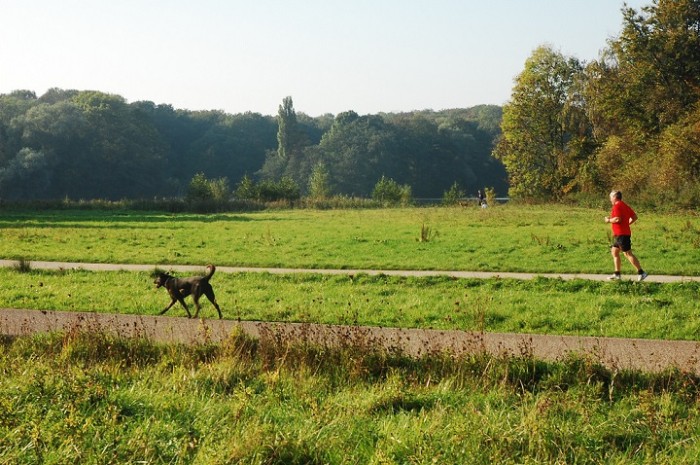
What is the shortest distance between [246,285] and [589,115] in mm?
49081

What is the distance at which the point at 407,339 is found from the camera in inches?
343

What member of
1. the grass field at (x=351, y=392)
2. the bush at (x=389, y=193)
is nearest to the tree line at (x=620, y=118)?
the bush at (x=389, y=193)

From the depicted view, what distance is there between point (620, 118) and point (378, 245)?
102 ft

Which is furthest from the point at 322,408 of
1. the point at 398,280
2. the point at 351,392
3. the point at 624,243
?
the point at 624,243

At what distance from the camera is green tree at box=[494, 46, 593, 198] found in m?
58.1

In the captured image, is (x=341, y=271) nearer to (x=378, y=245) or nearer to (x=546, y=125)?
(x=378, y=245)

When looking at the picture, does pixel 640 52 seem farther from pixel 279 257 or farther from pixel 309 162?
pixel 309 162

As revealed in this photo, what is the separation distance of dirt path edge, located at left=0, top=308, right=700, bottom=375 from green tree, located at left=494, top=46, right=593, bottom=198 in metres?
49.5

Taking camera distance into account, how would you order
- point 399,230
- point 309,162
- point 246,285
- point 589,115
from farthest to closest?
point 309,162
point 589,115
point 399,230
point 246,285

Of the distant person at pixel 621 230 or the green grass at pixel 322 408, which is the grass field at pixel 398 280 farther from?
the green grass at pixel 322 408

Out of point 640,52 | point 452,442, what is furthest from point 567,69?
point 452,442

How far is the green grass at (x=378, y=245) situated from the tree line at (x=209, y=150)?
128ft

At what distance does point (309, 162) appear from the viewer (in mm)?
103312

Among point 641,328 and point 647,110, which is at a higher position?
point 647,110
